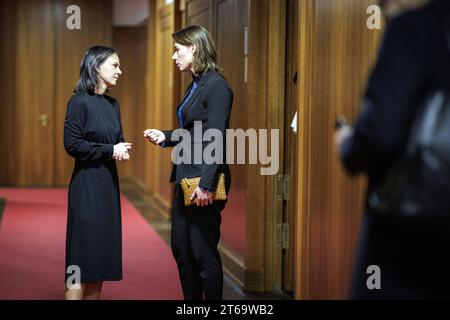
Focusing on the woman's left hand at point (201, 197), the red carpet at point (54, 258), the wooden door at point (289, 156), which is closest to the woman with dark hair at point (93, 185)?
the woman's left hand at point (201, 197)

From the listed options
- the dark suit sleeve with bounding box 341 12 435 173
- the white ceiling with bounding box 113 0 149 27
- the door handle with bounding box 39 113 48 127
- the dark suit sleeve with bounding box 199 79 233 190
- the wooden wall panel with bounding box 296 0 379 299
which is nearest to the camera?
the dark suit sleeve with bounding box 341 12 435 173

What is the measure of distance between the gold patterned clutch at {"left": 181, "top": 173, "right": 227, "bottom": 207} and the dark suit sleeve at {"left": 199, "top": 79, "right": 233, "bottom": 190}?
51 millimetres

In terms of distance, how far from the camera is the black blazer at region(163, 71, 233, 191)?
370 cm

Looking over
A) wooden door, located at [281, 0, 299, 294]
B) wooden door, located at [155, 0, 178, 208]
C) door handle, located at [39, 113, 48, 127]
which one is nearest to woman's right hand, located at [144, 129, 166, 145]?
wooden door, located at [281, 0, 299, 294]

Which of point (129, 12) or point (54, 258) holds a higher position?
point (129, 12)

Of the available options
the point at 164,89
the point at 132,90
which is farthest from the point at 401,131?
the point at 132,90

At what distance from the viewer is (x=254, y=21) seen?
5.37 m

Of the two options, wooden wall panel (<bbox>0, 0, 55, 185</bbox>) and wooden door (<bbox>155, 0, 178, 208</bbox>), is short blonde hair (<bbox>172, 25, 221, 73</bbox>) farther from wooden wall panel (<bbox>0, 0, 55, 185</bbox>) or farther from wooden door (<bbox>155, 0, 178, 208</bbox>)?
wooden wall panel (<bbox>0, 0, 55, 185</bbox>)

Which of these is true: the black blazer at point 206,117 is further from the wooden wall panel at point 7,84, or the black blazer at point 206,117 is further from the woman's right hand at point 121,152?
the wooden wall panel at point 7,84

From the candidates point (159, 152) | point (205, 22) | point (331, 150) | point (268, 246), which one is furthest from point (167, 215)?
point (331, 150)

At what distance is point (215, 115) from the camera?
3.70m

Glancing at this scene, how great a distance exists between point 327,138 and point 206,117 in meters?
0.57

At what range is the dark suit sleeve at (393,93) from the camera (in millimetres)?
1765

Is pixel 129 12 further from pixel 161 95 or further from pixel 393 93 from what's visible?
pixel 393 93
